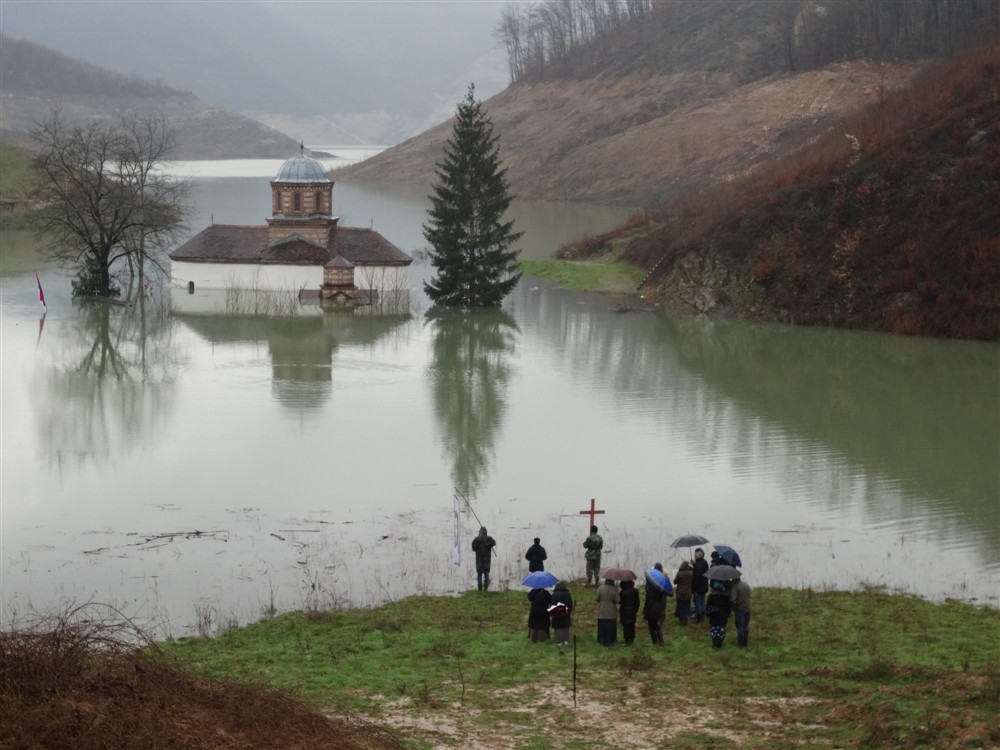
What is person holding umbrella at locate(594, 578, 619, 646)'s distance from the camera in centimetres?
1720

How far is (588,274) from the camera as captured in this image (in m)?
64.4

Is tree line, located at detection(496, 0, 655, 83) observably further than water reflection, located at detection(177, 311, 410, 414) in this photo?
Yes

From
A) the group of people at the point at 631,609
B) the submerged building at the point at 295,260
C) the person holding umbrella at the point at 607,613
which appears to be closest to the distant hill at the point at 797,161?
the submerged building at the point at 295,260

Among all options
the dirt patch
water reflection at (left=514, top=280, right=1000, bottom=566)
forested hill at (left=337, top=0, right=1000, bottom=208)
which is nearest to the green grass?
water reflection at (left=514, top=280, right=1000, bottom=566)

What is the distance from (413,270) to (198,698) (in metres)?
58.6

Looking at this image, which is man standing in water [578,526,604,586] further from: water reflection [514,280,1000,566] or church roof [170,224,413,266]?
church roof [170,224,413,266]

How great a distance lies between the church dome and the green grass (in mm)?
11568

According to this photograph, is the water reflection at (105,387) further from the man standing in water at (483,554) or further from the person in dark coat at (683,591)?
the person in dark coat at (683,591)

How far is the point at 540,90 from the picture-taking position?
14250 cm

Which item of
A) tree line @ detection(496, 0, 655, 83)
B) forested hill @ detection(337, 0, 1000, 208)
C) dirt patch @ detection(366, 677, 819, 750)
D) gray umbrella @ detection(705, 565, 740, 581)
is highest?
tree line @ detection(496, 0, 655, 83)

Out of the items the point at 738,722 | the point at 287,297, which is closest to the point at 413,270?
the point at 287,297

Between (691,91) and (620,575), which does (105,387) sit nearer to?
(620,575)

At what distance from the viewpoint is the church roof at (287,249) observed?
5788cm

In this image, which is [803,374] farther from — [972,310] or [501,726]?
[501,726]
